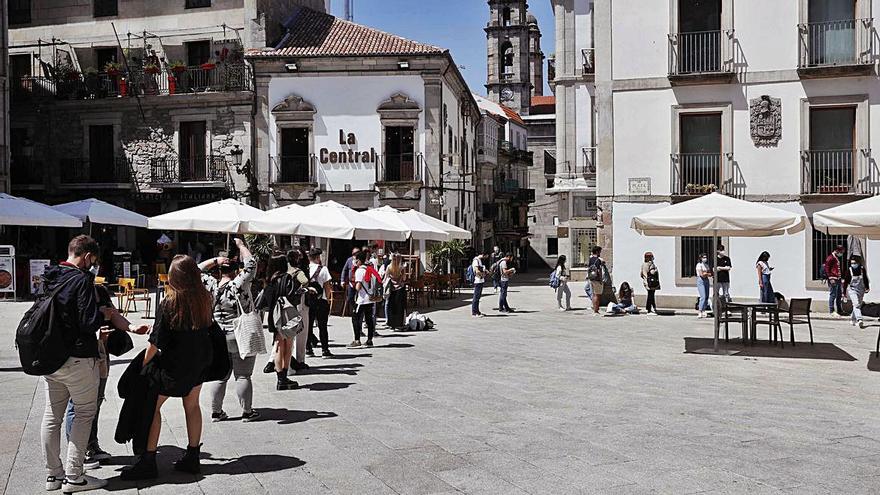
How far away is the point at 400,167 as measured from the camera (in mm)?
30969

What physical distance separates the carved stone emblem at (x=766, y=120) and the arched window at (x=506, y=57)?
180 ft

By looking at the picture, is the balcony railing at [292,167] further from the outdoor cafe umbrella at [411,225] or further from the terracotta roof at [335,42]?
the outdoor cafe umbrella at [411,225]

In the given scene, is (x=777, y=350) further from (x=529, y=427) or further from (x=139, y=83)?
(x=139, y=83)

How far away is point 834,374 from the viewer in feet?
38.0

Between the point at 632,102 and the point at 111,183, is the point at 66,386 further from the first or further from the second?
the point at 111,183

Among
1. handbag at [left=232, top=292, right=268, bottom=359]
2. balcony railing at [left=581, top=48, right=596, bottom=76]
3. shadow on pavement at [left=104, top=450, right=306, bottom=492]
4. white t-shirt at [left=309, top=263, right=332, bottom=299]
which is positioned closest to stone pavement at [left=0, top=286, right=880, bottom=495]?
shadow on pavement at [left=104, top=450, right=306, bottom=492]

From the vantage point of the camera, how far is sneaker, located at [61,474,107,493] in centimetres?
604

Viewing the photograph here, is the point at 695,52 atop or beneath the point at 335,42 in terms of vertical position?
beneath

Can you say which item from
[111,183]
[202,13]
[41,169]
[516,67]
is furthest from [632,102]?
[516,67]

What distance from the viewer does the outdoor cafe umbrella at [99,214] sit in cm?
2241

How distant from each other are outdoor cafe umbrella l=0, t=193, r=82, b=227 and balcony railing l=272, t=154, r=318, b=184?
10.2 m

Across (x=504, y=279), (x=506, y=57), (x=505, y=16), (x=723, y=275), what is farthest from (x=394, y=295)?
(x=505, y=16)

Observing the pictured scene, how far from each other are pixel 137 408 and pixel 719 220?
9432mm

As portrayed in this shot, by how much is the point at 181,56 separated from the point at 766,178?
20734mm
